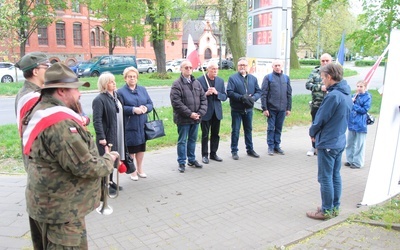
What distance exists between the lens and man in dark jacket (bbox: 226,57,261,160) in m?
7.74

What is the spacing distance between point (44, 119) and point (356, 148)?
5977 mm

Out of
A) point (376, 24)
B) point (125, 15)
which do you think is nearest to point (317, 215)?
point (376, 24)

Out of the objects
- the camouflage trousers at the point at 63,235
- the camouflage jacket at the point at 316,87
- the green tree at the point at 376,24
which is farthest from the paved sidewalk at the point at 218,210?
the green tree at the point at 376,24

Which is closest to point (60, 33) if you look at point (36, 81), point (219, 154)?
point (219, 154)

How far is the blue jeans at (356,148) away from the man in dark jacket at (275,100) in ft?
4.72

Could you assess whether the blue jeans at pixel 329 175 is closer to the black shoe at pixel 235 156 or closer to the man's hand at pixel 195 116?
the man's hand at pixel 195 116

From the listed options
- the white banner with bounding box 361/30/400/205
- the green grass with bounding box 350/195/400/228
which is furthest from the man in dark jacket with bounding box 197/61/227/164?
the green grass with bounding box 350/195/400/228

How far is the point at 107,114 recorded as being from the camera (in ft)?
18.3

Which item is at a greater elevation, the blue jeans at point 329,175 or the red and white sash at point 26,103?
A: the red and white sash at point 26,103

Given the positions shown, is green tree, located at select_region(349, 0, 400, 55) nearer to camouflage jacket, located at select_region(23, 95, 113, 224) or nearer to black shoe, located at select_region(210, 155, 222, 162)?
black shoe, located at select_region(210, 155, 222, 162)

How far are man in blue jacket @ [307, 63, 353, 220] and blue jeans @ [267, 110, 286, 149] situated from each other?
3.30 meters

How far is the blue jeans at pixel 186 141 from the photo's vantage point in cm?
698

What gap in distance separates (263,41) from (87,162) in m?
9.54

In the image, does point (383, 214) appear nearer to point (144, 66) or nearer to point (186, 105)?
point (186, 105)
